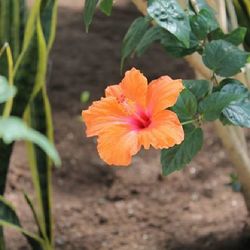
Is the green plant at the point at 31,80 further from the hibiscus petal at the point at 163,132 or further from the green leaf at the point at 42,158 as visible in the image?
the hibiscus petal at the point at 163,132

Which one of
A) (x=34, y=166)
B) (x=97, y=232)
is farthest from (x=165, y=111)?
(x=97, y=232)

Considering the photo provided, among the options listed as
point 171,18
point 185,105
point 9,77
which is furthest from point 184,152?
point 9,77

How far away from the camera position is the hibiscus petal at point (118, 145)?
783 mm

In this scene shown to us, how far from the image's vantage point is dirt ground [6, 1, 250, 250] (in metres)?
1.54

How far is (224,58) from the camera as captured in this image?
91 centimetres

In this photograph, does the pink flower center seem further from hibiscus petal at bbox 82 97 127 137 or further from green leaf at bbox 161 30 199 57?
green leaf at bbox 161 30 199 57

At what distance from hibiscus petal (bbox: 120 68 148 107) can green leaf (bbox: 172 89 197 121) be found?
52 millimetres

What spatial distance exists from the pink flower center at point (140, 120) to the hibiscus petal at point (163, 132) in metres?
0.02

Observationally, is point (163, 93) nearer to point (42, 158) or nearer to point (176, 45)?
point (176, 45)

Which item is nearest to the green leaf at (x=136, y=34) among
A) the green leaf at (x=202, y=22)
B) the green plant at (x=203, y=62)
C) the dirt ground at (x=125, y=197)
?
the green plant at (x=203, y=62)

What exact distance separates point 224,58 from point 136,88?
14 centimetres

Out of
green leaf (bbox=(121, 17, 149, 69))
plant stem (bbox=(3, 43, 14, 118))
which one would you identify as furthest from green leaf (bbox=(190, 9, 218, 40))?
plant stem (bbox=(3, 43, 14, 118))

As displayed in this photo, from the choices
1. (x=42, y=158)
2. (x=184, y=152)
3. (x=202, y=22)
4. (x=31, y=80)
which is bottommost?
(x=42, y=158)

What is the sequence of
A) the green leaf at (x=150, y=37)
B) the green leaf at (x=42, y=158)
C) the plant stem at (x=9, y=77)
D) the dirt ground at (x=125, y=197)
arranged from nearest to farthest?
the green leaf at (x=150, y=37) < the plant stem at (x=9, y=77) < the green leaf at (x=42, y=158) < the dirt ground at (x=125, y=197)
